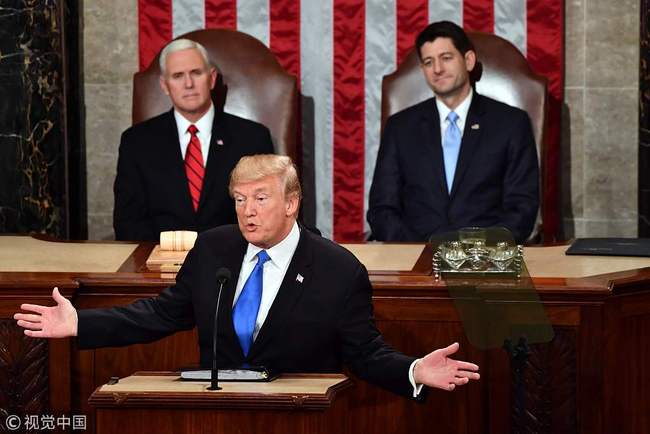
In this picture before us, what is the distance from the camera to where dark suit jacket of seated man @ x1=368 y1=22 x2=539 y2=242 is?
6238 millimetres

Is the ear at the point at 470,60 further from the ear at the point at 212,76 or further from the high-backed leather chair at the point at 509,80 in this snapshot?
the ear at the point at 212,76

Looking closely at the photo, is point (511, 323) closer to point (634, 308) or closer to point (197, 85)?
point (634, 308)

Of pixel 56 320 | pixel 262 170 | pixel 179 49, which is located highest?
pixel 179 49

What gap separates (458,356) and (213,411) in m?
1.50

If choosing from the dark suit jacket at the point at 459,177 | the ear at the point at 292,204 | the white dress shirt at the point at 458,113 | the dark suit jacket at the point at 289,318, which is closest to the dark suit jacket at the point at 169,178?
Result: the dark suit jacket at the point at 459,177

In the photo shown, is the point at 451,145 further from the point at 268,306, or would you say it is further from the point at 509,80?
the point at 268,306

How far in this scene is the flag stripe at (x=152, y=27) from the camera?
A: 729 cm

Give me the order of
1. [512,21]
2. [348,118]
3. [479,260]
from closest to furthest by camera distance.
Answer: [479,260], [512,21], [348,118]

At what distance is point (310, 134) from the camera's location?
7.39 meters

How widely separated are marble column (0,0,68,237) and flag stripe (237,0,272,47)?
3.16 feet

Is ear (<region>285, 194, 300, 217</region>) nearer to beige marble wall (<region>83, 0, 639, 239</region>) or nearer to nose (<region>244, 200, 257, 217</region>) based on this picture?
nose (<region>244, 200, 257, 217</region>)

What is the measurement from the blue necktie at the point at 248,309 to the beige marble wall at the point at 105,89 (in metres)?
3.65

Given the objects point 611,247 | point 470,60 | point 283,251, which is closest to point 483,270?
point 611,247

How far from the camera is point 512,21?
7.11 m
